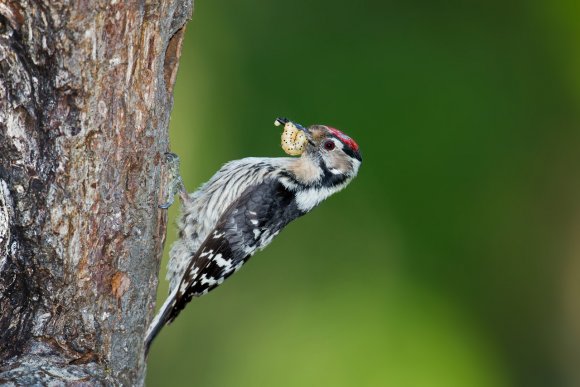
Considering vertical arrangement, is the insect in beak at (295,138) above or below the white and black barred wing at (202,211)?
above

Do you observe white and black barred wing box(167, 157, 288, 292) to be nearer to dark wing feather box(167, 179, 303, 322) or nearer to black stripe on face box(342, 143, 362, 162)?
dark wing feather box(167, 179, 303, 322)

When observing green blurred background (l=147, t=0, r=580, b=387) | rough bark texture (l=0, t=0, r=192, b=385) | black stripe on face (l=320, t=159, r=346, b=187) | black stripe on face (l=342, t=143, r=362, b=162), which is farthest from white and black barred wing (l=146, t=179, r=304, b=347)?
green blurred background (l=147, t=0, r=580, b=387)

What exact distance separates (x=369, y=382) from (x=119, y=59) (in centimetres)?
376

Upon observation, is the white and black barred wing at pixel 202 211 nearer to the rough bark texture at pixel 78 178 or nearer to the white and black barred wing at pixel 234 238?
the white and black barred wing at pixel 234 238

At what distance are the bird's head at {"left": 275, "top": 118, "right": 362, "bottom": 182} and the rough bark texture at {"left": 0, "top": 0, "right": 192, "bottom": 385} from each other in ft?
3.54

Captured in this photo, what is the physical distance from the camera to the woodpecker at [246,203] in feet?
11.7

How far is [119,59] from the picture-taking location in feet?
8.18

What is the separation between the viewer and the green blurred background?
572 centimetres

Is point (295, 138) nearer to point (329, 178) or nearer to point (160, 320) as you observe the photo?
point (329, 178)

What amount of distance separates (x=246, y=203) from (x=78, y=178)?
1199 millimetres

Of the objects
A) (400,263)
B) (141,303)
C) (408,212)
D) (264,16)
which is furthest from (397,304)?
(141,303)

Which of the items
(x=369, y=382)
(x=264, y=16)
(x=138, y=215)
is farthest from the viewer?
(x=264, y=16)

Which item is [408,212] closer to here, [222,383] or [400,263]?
[400,263]

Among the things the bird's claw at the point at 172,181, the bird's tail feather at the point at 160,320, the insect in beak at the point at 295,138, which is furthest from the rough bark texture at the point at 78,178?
the insect in beak at the point at 295,138
